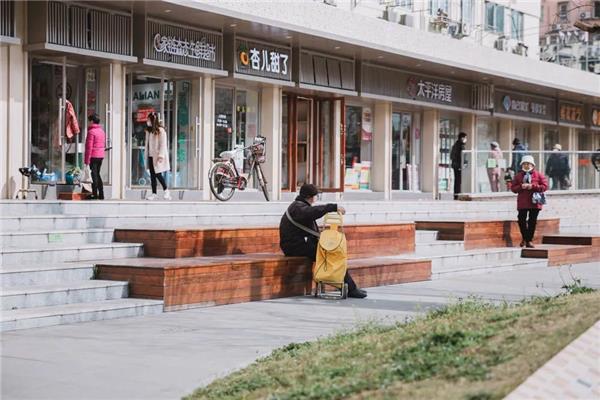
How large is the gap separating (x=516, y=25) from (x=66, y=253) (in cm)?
3021

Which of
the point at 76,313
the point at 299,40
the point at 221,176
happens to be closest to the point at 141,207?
the point at 221,176

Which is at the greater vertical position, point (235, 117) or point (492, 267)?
point (235, 117)

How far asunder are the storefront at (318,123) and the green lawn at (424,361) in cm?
1711

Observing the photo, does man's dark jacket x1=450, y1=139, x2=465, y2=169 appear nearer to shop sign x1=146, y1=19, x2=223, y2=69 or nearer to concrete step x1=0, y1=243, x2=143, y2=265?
shop sign x1=146, y1=19, x2=223, y2=69

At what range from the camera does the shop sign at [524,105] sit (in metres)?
34.0

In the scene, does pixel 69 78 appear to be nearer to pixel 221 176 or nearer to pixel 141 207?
pixel 221 176

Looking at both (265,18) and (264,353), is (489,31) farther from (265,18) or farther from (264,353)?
(264,353)

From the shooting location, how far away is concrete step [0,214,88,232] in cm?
1251

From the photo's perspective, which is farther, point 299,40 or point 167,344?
point 299,40

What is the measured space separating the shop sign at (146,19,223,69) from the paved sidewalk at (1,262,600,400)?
8.75 meters

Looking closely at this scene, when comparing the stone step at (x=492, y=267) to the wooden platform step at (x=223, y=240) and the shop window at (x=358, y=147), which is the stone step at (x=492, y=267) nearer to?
the wooden platform step at (x=223, y=240)

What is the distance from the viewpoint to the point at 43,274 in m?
10.6

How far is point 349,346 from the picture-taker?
7512mm

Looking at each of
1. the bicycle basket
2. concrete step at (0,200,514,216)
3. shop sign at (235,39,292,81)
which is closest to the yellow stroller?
concrete step at (0,200,514,216)
